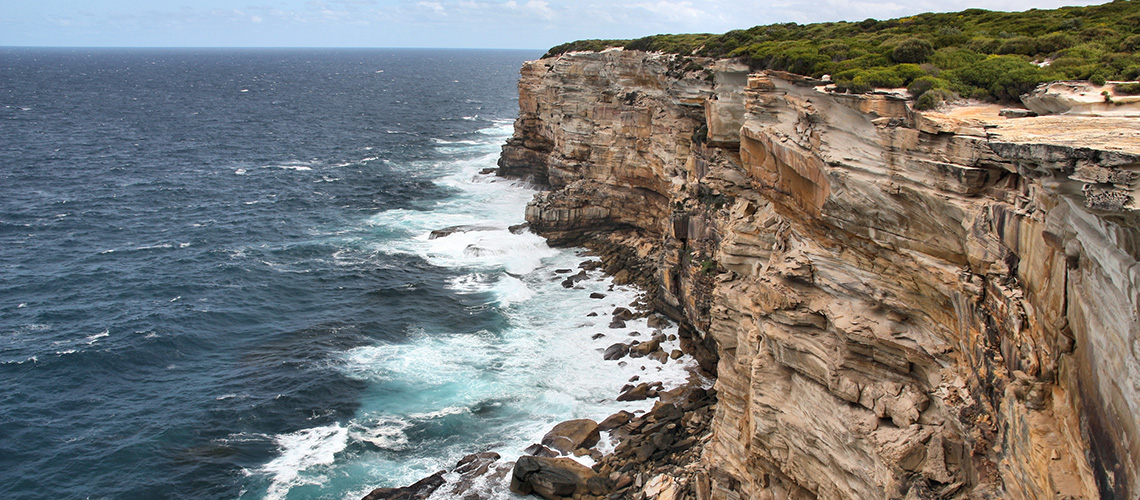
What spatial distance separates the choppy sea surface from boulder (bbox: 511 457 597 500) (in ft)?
4.59

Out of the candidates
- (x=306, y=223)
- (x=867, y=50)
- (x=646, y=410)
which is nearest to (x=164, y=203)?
(x=306, y=223)

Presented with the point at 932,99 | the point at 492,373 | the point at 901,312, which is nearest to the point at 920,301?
the point at 901,312

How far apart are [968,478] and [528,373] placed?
105 ft

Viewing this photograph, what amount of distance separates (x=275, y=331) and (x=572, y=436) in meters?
27.1

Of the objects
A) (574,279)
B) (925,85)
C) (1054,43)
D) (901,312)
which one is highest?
(1054,43)

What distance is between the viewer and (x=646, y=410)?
143ft

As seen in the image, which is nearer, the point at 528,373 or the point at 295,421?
the point at 295,421

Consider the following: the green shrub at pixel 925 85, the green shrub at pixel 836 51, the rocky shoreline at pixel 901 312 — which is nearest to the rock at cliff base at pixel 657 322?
the rocky shoreline at pixel 901 312

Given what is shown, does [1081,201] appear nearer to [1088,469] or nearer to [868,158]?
[1088,469]

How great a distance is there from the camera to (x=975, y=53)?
102ft

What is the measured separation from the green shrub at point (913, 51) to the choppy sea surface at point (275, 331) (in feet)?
74.7

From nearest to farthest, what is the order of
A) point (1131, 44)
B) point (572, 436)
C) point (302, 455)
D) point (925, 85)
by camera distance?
point (1131, 44) < point (925, 85) < point (572, 436) < point (302, 455)

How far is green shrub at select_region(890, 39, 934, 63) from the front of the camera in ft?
107

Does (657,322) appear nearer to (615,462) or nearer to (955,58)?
(615,462)
